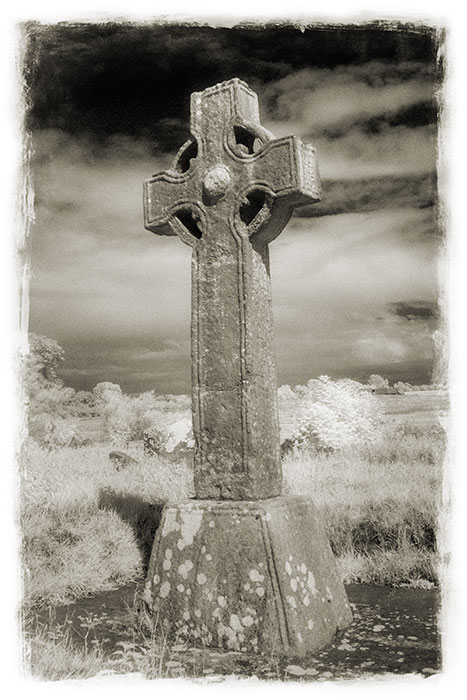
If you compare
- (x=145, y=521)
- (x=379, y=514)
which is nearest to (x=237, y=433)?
(x=145, y=521)

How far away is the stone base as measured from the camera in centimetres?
371

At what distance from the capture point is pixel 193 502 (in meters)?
4.24

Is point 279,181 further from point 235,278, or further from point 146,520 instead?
point 146,520

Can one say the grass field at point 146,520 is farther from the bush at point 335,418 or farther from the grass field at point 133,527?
the bush at point 335,418

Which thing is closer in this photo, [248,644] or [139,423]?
[248,644]

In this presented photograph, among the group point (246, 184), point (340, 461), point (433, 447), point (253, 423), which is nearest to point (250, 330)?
point (253, 423)

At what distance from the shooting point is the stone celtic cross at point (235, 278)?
4211 millimetres

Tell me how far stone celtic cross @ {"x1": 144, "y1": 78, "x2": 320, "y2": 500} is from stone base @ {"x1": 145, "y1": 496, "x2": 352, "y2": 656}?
9.3 inches

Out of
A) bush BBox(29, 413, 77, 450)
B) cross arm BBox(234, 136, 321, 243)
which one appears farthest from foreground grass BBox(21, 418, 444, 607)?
bush BBox(29, 413, 77, 450)

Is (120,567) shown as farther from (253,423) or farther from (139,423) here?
(139,423)

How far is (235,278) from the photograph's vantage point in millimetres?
4371

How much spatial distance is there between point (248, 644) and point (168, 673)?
555mm

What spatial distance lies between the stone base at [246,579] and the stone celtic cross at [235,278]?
0.24 metres

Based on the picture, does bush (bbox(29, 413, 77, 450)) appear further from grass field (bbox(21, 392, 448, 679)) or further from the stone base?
the stone base
